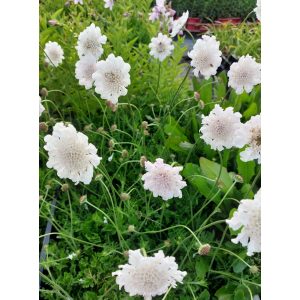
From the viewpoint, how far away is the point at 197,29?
2.95m

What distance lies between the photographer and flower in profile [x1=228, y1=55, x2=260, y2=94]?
0.97 meters

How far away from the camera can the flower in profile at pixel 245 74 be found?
97 cm

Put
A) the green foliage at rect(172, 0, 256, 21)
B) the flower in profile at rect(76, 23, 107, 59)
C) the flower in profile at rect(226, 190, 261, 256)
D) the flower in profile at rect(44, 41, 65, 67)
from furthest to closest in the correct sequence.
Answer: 1. the green foliage at rect(172, 0, 256, 21)
2. the flower in profile at rect(44, 41, 65, 67)
3. the flower in profile at rect(76, 23, 107, 59)
4. the flower in profile at rect(226, 190, 261, 256)

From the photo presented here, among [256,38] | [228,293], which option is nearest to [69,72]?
[228,293]

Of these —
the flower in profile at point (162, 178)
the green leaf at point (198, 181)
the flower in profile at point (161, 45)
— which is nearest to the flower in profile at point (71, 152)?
the flower in profile at point (162, 178)

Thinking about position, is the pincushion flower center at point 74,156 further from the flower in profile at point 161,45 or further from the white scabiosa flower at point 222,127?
the flower in profile at point 161,45

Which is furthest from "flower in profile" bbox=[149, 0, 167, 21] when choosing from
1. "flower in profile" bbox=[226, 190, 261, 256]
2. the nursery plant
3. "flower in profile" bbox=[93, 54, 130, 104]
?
"flower in profile" bbox=[226, 190, 261, 256]

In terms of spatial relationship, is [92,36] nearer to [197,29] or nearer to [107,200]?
[107,200]

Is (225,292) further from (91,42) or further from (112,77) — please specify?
(91,42)

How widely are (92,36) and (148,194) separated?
373mm

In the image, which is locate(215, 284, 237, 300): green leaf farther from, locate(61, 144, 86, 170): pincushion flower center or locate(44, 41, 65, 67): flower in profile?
locate(44, 41, 65, 67): flower in profile

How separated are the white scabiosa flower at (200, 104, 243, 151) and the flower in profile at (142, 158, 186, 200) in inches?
4.4

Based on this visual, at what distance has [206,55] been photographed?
1009mm

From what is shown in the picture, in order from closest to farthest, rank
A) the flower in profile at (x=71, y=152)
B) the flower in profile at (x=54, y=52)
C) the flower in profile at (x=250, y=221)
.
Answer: the flower in profile at (x=250, y=221) → the flower in profile at (x=71, y=152) → the flower in profile at (x=54, y=52)
